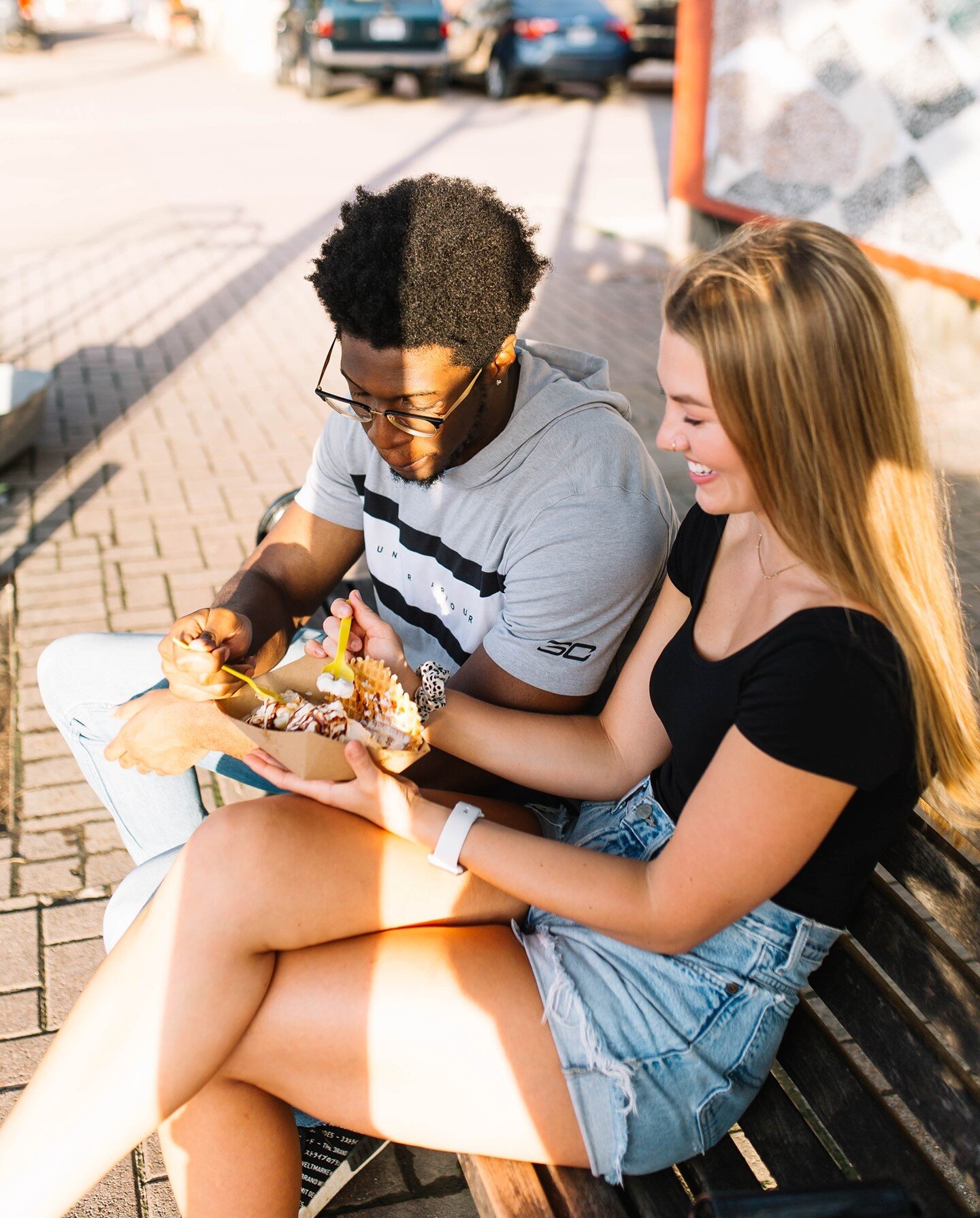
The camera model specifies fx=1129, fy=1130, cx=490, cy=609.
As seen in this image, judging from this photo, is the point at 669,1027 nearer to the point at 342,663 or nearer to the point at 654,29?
the point at 342,663

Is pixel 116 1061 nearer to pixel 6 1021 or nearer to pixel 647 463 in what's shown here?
pixel 6 1021

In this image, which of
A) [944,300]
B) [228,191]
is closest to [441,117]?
[228,191]

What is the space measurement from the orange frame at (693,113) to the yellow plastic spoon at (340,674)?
6630 mm

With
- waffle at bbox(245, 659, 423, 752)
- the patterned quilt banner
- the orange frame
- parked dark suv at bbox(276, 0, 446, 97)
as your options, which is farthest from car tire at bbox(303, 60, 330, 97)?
waffle at bbox(245, 659, 423, 752)

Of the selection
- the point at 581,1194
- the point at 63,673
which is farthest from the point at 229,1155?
the point at 63,673

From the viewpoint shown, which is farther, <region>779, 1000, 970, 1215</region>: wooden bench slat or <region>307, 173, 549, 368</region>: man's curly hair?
<region>307, 173, 549, 368</region>: man's curly hair

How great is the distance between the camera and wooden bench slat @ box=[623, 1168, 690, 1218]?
1.60 m

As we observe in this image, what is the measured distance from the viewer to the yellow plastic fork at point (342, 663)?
1979 mm

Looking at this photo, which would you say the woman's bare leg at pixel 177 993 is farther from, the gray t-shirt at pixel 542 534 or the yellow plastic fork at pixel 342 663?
the gray t-shirt at pixel 542 534

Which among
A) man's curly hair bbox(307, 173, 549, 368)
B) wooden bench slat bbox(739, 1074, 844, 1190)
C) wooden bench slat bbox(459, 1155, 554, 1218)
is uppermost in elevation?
man's curly hair bbox(307, 173, 549, 368)

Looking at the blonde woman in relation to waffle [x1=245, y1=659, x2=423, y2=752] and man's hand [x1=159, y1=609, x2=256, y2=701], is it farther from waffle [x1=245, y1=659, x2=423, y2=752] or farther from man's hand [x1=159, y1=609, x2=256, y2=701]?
man's hand [x1=159, y1=609, x2=256, y2=701]

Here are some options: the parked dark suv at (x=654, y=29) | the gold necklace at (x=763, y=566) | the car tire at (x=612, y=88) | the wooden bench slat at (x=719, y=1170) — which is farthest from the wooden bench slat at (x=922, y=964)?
the parked dark suv at (x=654, y=29)

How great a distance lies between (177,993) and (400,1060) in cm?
34

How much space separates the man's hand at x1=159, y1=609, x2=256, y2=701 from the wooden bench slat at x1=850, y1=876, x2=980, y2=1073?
114cm
